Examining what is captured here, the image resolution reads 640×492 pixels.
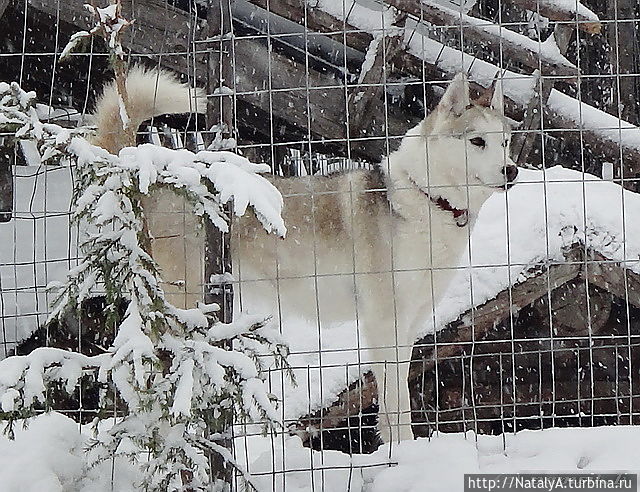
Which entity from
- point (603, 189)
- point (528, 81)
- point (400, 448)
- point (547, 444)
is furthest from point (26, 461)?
point (528, 81)

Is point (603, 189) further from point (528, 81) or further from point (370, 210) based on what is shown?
point (370, 210)

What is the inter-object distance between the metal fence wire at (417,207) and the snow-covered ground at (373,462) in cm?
6

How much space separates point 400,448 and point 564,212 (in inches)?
65.7

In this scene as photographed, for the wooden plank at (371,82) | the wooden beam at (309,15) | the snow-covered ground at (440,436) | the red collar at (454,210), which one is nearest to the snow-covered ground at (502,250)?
the snow-covered ground at (440,436)

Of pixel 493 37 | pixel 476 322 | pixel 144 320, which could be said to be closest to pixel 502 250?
pixel 476 322

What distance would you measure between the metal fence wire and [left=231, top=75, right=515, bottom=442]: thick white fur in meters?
0.02

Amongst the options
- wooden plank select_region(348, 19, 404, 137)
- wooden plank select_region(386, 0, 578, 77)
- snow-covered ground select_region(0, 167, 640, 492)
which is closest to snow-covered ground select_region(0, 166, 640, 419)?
snow-covered ground select_region(0, 167, 640, 492)

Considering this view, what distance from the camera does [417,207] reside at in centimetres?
357

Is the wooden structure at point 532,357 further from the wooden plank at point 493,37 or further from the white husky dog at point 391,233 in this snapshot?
the wooden plank at point 493,37

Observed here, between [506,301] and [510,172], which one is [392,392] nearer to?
[506,301]

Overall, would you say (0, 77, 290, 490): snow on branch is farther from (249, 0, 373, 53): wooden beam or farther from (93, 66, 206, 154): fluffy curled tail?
(249, 0, 373, 53): wooden beam

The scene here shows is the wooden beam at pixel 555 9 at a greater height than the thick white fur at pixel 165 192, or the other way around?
the wooden beam at pixel 555 9

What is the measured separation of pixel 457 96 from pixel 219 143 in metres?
1.25

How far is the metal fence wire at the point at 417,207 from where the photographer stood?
3523 mm
